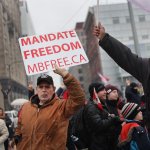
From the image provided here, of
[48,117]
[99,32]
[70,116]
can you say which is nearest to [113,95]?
[70,116]

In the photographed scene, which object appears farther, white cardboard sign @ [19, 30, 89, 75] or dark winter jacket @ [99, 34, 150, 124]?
white cardboard sign @ [19, 30, 89, 75]

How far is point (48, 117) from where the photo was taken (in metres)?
3.71

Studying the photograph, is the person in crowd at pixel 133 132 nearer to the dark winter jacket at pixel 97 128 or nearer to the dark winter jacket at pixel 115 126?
the dark winter jacket at pixel 115 126

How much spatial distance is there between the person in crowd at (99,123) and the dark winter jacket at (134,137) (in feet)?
1.69

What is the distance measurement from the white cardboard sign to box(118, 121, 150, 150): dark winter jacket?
3.26 feet

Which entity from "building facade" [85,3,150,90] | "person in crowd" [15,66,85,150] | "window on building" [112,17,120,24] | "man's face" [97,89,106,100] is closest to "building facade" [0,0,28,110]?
"building facade" [85,3,150,90]

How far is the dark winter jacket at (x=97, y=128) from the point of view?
4746 mm

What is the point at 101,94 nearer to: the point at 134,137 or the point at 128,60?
the point at 134,137

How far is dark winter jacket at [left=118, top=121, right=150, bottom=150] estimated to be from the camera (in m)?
3.85

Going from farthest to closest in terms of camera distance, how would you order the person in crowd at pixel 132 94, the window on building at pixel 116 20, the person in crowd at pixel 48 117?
the window on building at pixel 116 20 → the person in crowd at pixel 132 94 → the person in crowd at pixel 48 117

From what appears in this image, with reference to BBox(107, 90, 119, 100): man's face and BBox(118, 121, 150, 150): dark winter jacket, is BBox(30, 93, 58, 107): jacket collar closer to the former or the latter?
BBox(118, 121, 150, 150): dark winter jacket

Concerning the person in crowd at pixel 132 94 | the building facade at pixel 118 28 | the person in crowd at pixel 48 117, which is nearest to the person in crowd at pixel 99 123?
the person in crowd at pixel 48 117

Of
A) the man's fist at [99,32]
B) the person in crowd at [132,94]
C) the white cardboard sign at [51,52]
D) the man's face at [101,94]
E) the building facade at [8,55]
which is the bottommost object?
the building facade at [8,55]

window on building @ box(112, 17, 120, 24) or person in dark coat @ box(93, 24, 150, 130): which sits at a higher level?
person in dark coat @ box(93, 24, 150, 130)
